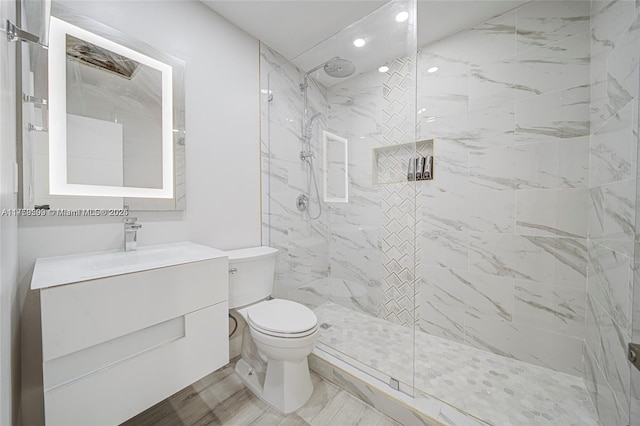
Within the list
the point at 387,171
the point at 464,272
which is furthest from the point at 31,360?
the point at 464,272

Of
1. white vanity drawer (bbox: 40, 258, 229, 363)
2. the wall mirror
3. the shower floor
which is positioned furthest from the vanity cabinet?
the shower floor

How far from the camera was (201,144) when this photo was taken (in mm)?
1624

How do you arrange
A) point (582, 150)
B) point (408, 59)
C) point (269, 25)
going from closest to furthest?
point (582, 150) → point (408, 59) → point (269, 25)

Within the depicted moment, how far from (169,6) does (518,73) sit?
2356mm

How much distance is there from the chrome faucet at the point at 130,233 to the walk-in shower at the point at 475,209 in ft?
2.99

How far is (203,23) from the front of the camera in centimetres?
164

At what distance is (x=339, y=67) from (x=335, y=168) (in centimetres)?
83

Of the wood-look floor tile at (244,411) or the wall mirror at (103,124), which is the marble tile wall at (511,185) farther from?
the wall mirror at (103,124)

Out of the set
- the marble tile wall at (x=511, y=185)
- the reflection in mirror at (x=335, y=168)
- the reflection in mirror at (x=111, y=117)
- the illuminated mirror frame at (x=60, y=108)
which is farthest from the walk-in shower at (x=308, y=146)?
the illuminated mirror frame at (x=60, y=108)

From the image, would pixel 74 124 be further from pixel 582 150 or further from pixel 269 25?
pixel 582 150

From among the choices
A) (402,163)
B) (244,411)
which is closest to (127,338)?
(244,411)

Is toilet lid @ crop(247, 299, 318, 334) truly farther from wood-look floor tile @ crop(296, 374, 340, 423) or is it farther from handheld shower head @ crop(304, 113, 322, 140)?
handheld shower head @ crop(304, 113, 322, 140)

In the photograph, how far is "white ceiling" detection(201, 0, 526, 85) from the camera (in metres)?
1.60

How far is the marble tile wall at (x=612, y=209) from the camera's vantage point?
0.89 meters
